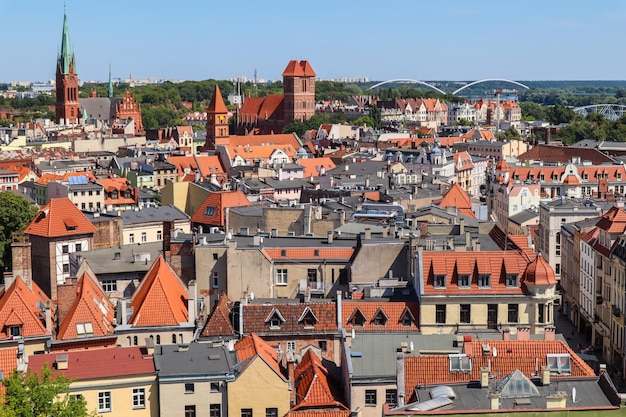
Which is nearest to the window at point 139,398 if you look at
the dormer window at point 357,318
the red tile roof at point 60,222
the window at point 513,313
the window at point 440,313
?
the dormer window at point 357,318

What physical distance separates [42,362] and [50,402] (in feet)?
22.0

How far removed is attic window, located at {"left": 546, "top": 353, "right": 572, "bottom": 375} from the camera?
36.0 metres

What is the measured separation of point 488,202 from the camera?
344ft

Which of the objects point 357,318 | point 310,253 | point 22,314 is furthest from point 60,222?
point 357,318

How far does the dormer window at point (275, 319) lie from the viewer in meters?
47.1

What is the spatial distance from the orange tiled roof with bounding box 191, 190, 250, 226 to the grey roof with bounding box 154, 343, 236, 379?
34156 millimetres

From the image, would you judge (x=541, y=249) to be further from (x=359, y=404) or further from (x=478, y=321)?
(x=359, y=404)

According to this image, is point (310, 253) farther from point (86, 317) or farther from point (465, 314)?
point (86, 317)

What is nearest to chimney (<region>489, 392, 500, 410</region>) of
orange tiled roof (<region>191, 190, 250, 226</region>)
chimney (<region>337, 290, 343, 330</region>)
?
chimney (<region>337, 290, 343, 330</region>)

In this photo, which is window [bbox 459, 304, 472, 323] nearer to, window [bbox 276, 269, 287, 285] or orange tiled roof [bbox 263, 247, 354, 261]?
orange tiled roof [bbox 263, 247, 354, 261]

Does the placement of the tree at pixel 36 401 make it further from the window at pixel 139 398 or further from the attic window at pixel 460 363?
the attic window at pixel 460 363

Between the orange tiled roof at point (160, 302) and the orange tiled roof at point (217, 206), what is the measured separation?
82.7 feet

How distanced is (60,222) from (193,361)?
96.6 feet

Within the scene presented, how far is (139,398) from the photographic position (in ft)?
131
